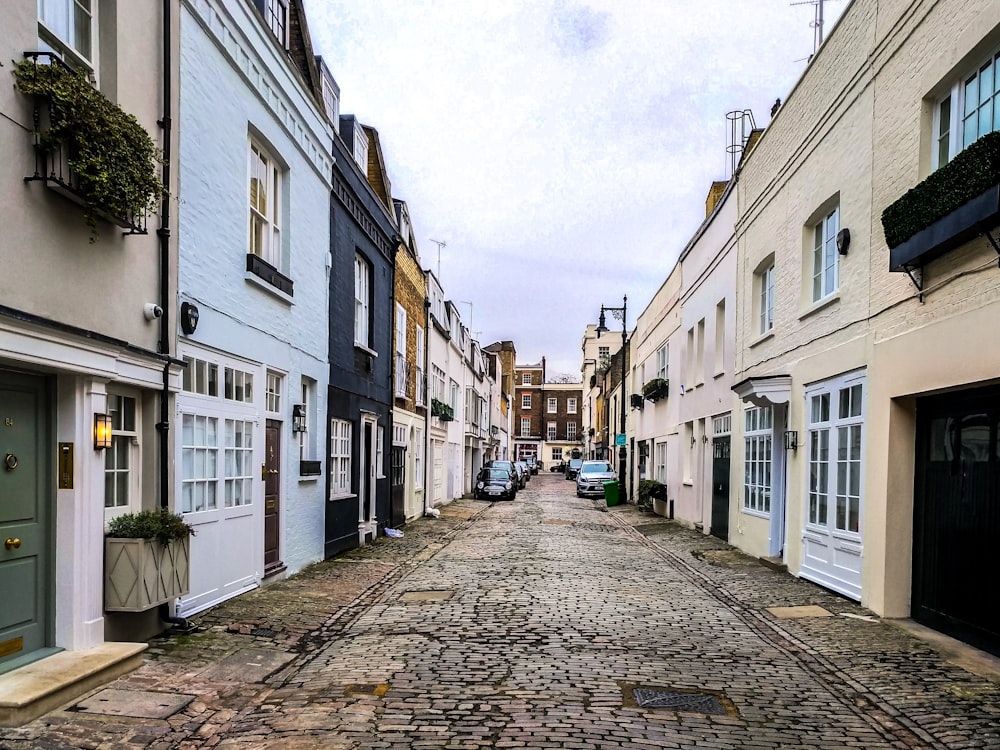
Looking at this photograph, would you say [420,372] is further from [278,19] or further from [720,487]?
[278,19]

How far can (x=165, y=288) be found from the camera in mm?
7008

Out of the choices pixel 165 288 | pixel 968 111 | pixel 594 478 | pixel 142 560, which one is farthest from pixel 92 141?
pixel 594 478

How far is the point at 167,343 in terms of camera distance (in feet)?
23.1

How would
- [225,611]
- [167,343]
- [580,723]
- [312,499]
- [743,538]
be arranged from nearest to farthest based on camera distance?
[580,723], [167,343], [225,611], [312,499], [743,538]

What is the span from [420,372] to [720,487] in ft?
30.3

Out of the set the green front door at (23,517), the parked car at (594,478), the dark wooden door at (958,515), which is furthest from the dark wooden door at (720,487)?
the parked car at (594,478)

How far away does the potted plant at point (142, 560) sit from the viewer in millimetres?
5996

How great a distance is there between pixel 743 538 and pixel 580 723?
389 inches

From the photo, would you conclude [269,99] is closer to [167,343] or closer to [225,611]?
[167,343]

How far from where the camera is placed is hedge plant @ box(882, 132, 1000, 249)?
6164mm

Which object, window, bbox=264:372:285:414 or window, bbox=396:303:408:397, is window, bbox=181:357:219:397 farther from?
window, bbox=396:303:408:397

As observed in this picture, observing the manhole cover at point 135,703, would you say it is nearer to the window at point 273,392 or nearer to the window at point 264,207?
the window at point 273,392

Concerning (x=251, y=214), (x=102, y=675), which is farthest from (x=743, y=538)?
(x=102, y=675)

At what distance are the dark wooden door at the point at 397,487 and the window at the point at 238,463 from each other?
781 centimetres
